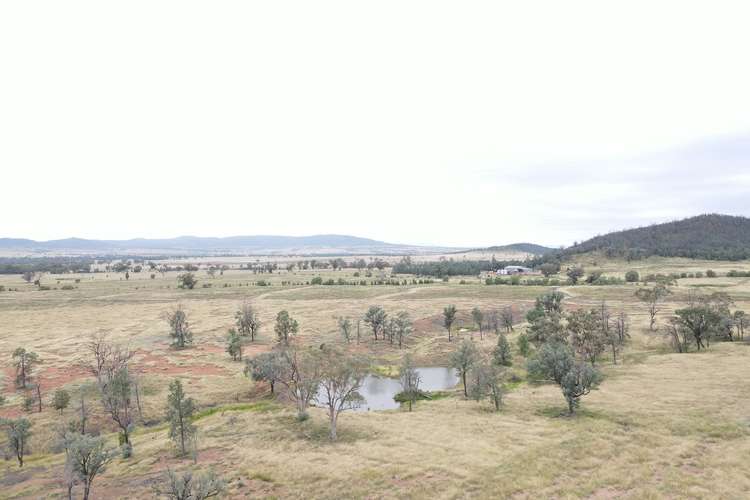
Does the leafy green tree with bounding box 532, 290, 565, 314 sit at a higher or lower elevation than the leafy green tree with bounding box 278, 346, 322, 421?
higher

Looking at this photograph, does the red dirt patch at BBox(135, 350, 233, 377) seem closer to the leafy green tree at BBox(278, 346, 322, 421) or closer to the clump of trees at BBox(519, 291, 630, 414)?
the leafy green tree at BBox(278, 346, 322, 421)

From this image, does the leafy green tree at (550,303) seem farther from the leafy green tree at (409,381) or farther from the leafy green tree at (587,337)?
the leafy green tree at (409,381)

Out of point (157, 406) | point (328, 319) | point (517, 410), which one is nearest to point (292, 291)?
point (328, 319)

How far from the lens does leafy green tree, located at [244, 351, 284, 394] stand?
5398 centimetres

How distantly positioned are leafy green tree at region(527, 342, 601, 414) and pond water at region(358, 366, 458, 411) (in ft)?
63.4

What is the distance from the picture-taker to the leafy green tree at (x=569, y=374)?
45.7 metres

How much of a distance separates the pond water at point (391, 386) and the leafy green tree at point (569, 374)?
19.3m

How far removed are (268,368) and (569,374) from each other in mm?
36590

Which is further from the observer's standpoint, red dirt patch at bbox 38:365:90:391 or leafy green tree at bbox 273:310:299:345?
leafy green tree at bbox 273:310:299:345

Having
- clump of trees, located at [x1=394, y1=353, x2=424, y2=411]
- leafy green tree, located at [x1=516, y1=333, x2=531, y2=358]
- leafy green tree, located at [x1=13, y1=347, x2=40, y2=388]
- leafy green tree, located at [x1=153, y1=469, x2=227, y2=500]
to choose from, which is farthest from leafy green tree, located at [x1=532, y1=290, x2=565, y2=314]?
leafy green tree, located at [x1=13, y1=347, x2=40, y2=388]

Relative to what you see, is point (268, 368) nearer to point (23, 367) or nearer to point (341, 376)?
point (341, 376)

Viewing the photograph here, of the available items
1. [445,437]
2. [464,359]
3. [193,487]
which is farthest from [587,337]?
[193,487]

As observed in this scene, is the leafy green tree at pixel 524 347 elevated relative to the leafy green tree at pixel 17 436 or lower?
elevated

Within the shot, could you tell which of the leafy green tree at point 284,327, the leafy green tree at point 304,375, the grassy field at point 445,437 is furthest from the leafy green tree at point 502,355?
the leafy green tree at point 284,327
